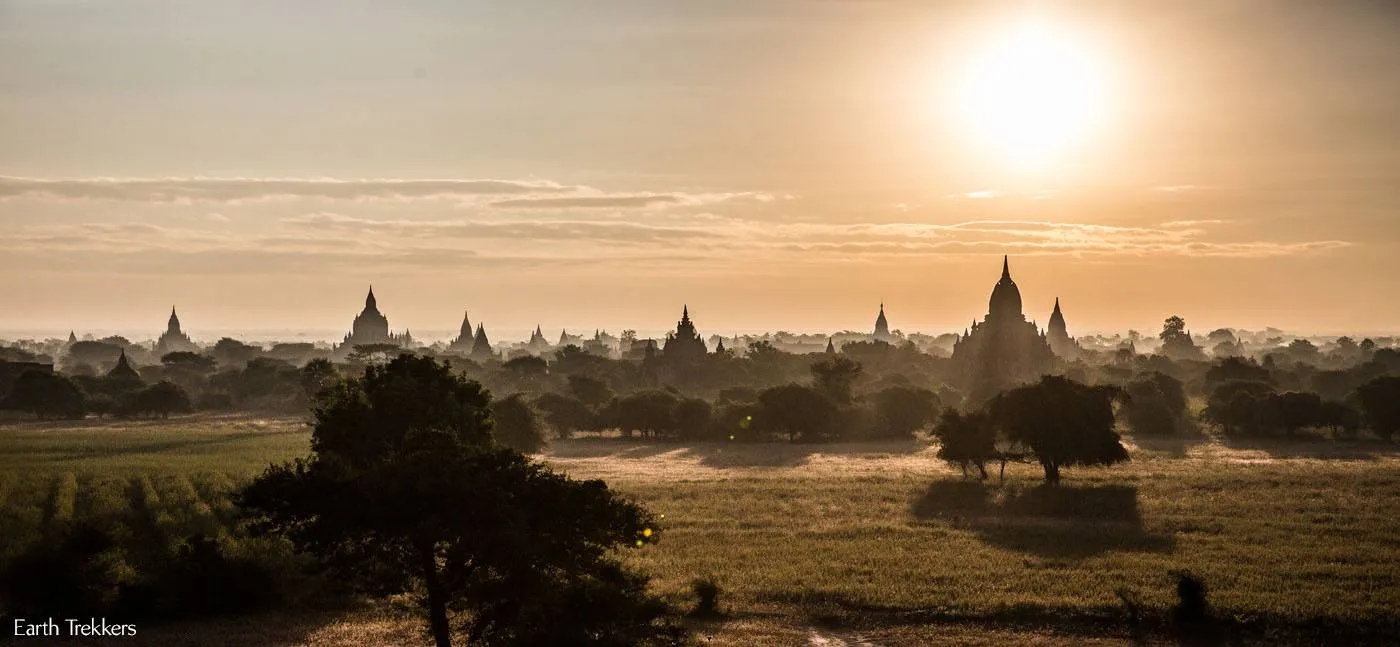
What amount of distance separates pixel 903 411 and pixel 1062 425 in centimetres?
3723

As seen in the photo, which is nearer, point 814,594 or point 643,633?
point 643,633

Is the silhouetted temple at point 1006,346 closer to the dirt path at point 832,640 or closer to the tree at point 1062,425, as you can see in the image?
the tree at point 1062,425

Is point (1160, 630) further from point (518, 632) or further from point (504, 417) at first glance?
point (504, 417)

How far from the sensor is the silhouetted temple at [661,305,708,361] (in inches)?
5861

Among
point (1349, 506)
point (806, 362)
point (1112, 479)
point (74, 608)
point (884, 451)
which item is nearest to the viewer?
point (74, 608)

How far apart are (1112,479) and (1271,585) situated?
25031mm

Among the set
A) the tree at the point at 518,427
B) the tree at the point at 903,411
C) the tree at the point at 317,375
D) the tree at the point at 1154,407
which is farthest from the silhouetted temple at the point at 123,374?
the tree at the point at 1154,407

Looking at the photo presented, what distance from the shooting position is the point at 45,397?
10769 cm

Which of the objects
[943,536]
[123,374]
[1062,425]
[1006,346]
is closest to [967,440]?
[1062,425]

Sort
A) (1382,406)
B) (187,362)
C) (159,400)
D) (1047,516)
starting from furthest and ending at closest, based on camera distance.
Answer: (187,362), (159,400), (1382,406), (1047,516)

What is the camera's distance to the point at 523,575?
24.0 m

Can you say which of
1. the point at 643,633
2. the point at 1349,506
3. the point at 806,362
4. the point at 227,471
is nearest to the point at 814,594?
the point at 643,633

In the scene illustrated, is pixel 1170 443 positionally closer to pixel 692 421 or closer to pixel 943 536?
pixel 692 421

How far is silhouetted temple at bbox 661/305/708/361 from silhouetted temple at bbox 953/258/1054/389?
3257 centimetres
